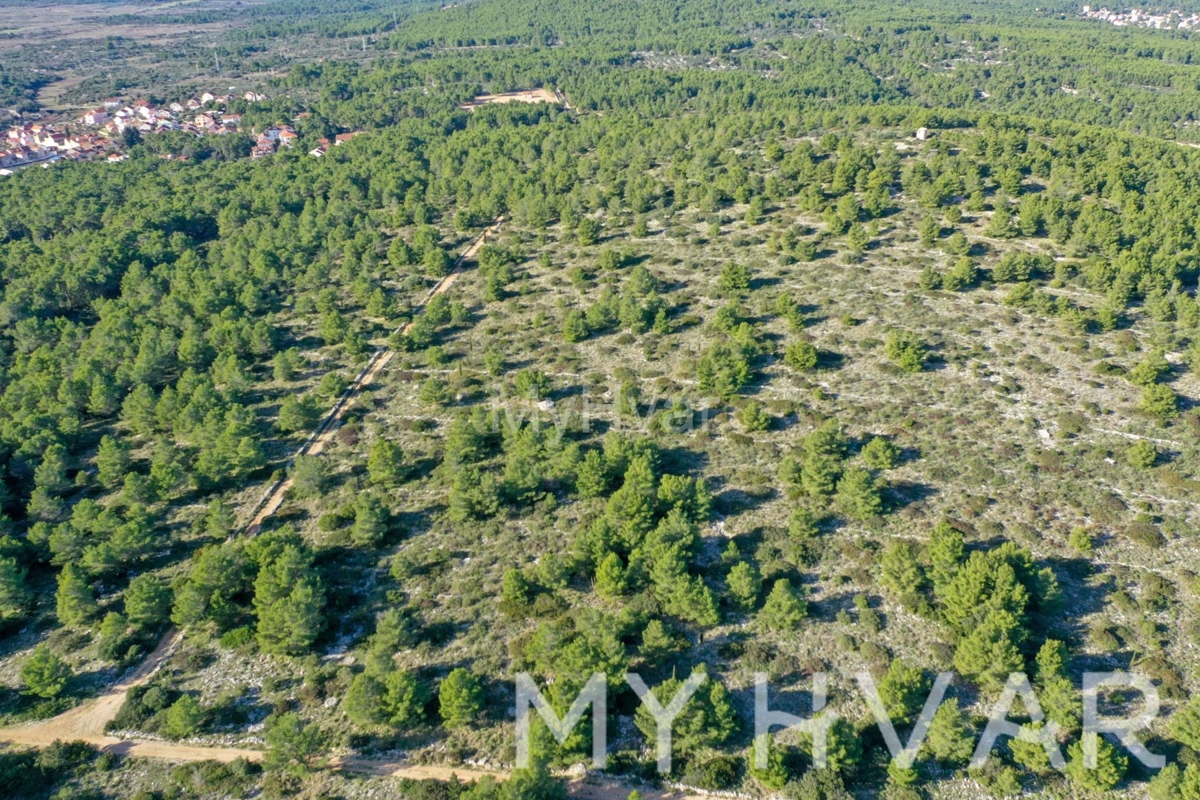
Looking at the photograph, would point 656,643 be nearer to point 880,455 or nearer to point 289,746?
point 289,746

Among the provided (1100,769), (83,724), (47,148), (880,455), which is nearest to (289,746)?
(83,724)

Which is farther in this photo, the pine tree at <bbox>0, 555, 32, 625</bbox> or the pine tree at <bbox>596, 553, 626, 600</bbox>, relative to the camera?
the pine tree at <bbox>0, 555, 32, 625</bbox>

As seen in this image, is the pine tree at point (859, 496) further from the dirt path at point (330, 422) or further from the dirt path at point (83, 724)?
the dirt path at point (83, 724)

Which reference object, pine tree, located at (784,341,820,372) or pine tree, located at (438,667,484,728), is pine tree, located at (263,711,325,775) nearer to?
pine tree, located at (438,667,484,728)

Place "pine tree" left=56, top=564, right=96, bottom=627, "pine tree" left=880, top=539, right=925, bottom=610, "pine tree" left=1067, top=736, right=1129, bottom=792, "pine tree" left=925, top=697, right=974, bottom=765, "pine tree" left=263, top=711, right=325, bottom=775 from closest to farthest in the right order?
"pine tree" left=1067, top=736, right=1129, bottom=792 < "pine tree" left=925, top=697, right=974, bottom=765 < "pine tree" left=263, top=711, right=325, bottom=775 < "pine tree" left=880, top=539, right=925, bottom=610 < "pine tree" left=56, top=564, right=96, bottom=627

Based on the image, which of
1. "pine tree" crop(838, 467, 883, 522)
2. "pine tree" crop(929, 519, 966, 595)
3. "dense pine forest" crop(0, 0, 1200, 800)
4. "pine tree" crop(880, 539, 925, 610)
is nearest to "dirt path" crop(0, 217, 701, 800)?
"dense pine forest" crop(0, 0, 1200, 800)

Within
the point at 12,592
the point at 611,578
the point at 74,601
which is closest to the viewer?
the point at 611,578

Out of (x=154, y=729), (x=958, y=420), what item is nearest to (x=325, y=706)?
(x=154, y=729)
